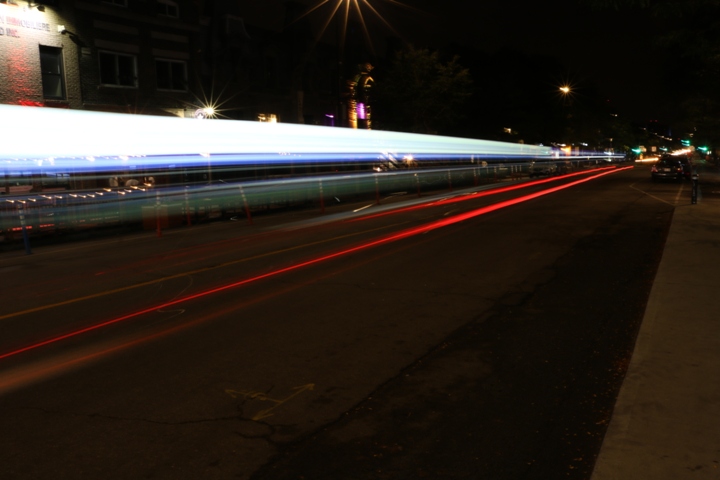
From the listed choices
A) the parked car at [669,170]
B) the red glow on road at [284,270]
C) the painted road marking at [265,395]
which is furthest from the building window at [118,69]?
the parked car at [669,170]

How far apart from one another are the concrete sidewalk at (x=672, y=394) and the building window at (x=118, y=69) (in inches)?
981

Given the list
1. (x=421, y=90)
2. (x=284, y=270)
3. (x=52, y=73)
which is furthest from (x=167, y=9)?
(x=284, y=270)

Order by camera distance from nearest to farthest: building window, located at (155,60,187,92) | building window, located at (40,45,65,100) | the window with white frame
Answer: building window, located at (40,45,65,100) → the window with white frame → building window, located at (155,60,187,92)

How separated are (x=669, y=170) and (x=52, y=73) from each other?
3001 centimetres

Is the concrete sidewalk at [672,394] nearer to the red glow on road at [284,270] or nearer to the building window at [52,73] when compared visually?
the red glow on road at [284,270]

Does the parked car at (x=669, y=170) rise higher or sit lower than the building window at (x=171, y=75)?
lower

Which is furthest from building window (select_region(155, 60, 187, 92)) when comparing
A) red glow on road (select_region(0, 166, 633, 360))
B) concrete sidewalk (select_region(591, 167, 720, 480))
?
concrete sidewalk (select_region(591, 167, 720, 480))

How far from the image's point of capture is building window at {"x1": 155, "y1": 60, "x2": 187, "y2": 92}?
98.8ft

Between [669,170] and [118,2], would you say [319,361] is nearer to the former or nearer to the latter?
[118,2]

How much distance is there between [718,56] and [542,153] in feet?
184

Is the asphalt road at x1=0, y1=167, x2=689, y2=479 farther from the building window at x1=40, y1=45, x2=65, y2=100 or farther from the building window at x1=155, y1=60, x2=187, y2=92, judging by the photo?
the building window at x1=155, y1=60, x2=187, y2=92

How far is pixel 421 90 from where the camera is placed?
4225 centimetres

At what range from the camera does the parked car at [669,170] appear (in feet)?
114

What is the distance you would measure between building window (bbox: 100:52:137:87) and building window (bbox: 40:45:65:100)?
1854 millimetres
